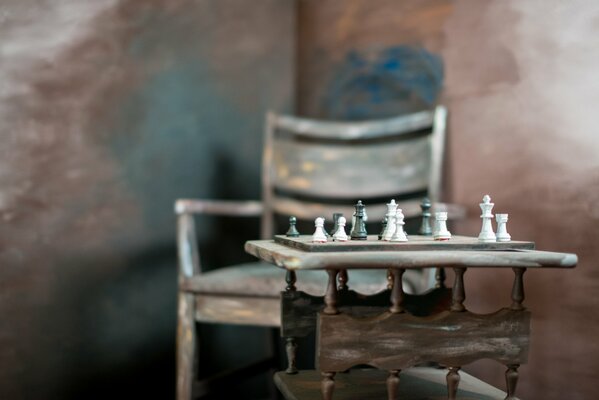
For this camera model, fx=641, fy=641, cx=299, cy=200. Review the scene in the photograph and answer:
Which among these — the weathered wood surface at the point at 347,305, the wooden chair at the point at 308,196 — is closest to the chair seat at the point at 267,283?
the wooden chair at the point at 308,196

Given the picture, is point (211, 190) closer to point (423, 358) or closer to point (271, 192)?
point (271, 192)

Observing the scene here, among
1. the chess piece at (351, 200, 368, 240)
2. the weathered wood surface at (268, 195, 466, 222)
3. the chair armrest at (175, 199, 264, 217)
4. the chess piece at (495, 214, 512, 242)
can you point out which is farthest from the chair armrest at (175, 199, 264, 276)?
the chess piece at (495, 214, 512, 242)

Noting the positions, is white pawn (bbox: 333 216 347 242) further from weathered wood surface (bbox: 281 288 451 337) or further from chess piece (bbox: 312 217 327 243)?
weathered wood surface (bbox: 281 288 451 337)

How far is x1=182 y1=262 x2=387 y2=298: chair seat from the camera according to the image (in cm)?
156

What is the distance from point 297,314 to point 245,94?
120 cm

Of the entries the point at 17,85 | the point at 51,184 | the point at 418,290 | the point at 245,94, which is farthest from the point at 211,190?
the point at 418,290

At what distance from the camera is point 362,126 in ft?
6.79

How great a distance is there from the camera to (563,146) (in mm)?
1546

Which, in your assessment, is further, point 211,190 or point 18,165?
point 211,190

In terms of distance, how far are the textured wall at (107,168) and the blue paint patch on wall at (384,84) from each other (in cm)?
34

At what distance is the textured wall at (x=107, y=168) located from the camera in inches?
71.7

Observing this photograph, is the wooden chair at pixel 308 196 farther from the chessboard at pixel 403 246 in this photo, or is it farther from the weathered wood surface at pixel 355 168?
the chessboard at pixel 403 246

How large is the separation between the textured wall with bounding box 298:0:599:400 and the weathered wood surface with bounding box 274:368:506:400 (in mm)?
342

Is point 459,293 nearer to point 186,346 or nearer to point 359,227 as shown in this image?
point 359,227
